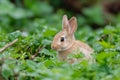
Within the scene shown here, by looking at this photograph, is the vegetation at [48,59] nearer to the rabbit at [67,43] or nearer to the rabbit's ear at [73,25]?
the rabbit at [67,43]

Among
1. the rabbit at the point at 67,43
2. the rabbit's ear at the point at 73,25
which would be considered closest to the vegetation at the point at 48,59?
the rabbit at the point at 67,43

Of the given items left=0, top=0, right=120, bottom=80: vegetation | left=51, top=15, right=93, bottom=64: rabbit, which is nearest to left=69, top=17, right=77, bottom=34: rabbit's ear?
left=51, top=15, right=93, bottom=64: rabbit

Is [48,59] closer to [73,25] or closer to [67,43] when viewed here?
[67,43]

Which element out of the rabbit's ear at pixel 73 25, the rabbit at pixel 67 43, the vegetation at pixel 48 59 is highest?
the rabbit's ear at pixel 73 25

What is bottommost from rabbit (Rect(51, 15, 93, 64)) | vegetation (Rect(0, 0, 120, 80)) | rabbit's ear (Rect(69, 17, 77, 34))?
vegetation (Rect(0, 0, 120, 80))

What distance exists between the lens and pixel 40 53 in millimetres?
5805

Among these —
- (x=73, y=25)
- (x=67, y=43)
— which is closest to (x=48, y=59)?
(x=67, y=43)

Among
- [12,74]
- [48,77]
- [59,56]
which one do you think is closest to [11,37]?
[59,56]

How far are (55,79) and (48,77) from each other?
118 mm

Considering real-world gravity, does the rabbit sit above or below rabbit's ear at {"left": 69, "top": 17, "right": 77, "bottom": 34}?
below

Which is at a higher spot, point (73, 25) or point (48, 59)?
point (73, 25)

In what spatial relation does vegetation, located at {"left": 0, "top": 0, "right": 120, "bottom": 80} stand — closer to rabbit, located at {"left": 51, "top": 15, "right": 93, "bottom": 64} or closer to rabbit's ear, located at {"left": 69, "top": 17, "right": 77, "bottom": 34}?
rabbit, located at {"left": 51, "top": 15, "right": 93, "bottom": 64}

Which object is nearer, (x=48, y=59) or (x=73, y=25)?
(x=48, y=59)

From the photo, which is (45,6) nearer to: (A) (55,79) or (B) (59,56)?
(B) (59,56)
